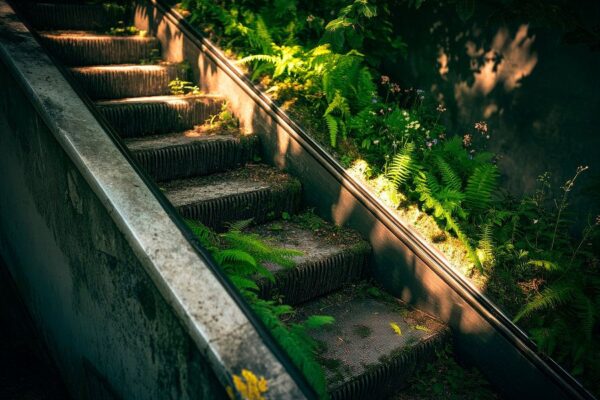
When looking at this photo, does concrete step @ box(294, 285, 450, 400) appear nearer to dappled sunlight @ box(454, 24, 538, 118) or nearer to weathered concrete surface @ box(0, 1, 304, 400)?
weathered concrete surface @ box(0, 1, 304, 400)

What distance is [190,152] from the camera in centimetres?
382

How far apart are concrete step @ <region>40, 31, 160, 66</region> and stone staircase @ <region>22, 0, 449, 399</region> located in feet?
0.04

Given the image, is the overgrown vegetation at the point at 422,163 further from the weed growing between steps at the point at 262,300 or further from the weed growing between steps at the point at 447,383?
the weed growing between steps at the point at 262,300

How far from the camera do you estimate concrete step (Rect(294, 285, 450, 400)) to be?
2666 mm

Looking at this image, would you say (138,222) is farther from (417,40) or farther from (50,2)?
(50,2)

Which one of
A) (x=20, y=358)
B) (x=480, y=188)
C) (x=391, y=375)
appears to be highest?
(x=480, y=188)

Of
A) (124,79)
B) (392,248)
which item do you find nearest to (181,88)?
(124,79)

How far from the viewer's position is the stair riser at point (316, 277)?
3.05 metres

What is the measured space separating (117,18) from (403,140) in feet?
13.9

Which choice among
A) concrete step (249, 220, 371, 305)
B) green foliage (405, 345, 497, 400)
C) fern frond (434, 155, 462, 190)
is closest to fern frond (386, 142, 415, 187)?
fern frond (434, 155, 462, 190)

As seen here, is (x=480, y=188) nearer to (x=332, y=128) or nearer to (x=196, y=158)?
(x=332, y=128)

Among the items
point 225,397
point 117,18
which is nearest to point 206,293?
point 225,397

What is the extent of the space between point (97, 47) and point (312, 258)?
3560 mm

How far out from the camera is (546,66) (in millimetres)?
3918
